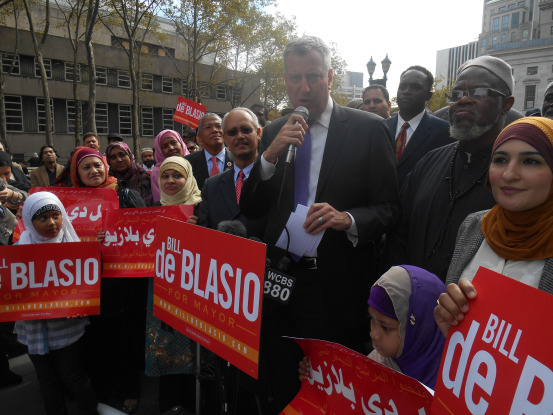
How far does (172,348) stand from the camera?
120 inches

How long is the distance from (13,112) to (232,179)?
33189mm

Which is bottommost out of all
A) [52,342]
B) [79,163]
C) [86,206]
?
[52,342]

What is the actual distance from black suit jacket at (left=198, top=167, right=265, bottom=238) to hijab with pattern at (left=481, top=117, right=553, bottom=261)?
1.67 metres

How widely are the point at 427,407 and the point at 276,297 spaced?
818 mm

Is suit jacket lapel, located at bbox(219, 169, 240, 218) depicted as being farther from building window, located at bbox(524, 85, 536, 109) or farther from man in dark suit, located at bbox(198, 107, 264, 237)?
building window, located at bbox(524, 85, 536, 109)

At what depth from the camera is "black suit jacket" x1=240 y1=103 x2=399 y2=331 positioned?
215cm

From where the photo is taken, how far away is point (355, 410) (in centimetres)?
146

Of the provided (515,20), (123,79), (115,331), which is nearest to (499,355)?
(115,331)

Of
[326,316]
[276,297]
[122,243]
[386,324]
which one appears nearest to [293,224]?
[276,297]

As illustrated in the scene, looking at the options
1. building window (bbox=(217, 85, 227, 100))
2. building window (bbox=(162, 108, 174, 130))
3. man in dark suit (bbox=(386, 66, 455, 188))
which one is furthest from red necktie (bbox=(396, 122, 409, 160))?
building window (bbox=(217, 85, 227, 100))

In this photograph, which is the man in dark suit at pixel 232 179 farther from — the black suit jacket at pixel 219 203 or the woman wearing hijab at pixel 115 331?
the woman wearing hijab at pixel 115 331

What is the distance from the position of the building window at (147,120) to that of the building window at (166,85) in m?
2.68

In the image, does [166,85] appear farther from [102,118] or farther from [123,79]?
[102,118]

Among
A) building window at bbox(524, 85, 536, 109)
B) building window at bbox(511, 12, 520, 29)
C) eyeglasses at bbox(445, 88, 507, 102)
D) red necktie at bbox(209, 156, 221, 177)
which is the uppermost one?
building window at bbox(511, 12, 520, 29)
